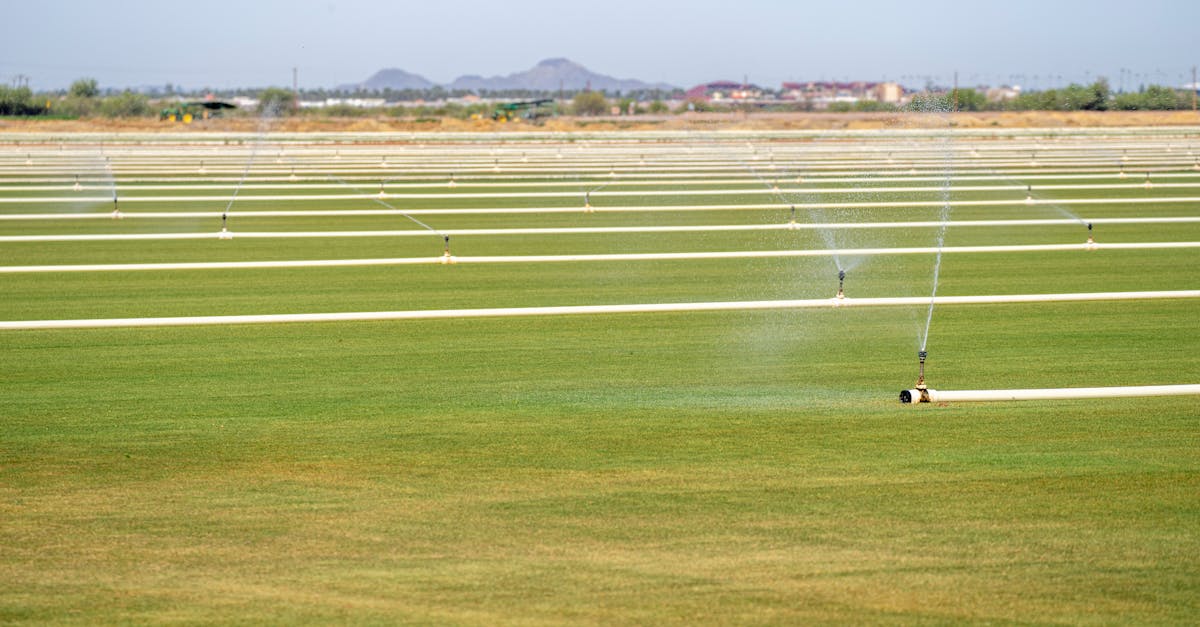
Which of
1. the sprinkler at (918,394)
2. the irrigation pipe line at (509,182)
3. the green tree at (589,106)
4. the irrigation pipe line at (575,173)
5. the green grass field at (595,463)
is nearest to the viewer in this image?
the green grass field at (595,463)

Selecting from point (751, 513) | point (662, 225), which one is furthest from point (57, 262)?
point (751, 513)

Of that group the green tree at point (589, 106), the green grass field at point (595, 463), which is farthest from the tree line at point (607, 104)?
the green grass field at point (595, 463)

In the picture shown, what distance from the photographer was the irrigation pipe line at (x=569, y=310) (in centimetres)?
1184

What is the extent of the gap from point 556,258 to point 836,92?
2473 cm

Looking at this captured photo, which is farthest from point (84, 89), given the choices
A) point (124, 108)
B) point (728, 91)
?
point (728, 91)

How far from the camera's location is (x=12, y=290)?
14.2 meters

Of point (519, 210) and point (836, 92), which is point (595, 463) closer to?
point (519, 210)

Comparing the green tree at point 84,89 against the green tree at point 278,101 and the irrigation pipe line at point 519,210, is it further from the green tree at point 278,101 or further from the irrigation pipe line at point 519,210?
the irrigation pipe line at point 519,210

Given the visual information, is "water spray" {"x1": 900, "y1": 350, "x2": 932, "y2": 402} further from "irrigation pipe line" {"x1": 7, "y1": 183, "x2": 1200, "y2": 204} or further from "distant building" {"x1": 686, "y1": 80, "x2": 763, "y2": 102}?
"distant building" {"x1": 686, "y1": 80, "x2": 763, "y2": 102}

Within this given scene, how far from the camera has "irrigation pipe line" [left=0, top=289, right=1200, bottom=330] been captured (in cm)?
1184

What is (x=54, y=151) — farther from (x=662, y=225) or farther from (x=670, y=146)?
(x=662, y=225)

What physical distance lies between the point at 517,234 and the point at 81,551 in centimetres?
1471

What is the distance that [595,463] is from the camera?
270 inches

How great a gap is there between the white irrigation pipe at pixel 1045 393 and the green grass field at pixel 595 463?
0.10 metres
